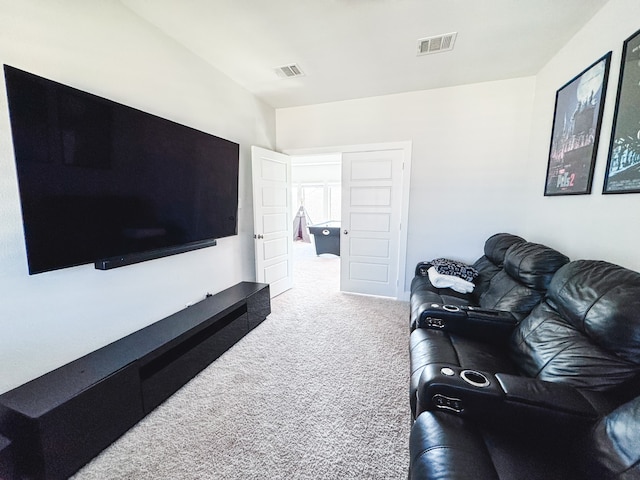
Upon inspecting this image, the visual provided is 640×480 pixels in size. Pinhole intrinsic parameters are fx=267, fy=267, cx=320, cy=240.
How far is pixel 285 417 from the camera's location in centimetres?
169

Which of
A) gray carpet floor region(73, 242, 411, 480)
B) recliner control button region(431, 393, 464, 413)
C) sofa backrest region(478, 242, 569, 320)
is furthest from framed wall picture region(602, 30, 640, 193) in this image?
gray carpet floor region(73, 242, 411, 480)

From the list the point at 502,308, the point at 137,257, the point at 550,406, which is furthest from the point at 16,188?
the point at 502,308

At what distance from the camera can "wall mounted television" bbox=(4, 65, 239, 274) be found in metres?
A: 1.35

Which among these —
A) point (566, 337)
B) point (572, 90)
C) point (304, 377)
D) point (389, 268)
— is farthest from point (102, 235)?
point (572, 90)

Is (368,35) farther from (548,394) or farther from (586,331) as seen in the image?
(548,394)

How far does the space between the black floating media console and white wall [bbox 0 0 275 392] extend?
0.16 m

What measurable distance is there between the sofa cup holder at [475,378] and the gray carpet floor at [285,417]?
65 cm

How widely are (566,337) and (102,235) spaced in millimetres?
2683

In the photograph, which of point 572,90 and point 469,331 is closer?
point 469,331

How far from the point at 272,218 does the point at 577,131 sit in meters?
3.11

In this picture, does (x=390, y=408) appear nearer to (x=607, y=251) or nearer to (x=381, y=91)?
(x=607, y=251)

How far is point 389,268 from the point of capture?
12.1 ft

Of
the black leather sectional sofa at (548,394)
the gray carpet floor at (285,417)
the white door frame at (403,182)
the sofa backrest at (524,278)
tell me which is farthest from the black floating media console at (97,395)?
the white door frame at (403,182)

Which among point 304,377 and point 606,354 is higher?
point 606,354
